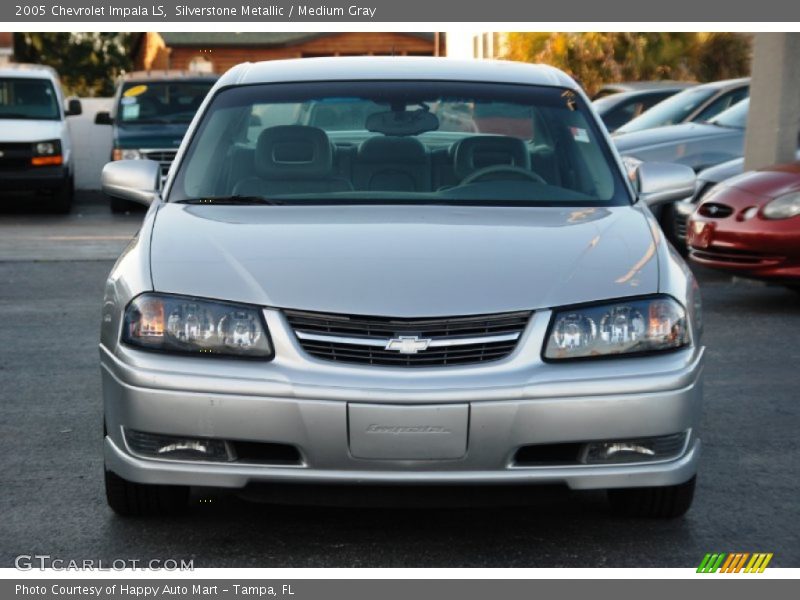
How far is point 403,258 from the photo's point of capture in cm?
447

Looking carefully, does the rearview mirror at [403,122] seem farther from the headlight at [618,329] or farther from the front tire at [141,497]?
the front tire at [141,497]

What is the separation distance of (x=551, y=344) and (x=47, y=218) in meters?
14.8

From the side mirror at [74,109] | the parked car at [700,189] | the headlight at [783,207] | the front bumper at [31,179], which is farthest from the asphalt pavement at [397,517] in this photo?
the side mirror at [74,109]

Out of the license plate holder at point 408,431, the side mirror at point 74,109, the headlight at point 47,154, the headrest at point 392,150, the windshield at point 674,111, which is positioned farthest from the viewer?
the side mirror at point 74,109

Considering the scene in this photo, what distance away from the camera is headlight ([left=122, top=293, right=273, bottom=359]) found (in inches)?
167

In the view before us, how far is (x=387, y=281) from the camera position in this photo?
4301 mm

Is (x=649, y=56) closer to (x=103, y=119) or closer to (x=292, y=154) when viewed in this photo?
(x=103, y=119)

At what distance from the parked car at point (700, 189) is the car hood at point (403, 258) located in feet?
22.5

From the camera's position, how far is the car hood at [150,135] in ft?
61.7

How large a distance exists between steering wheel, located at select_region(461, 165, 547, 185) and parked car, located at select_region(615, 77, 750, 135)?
954 cm

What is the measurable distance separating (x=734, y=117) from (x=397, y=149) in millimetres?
9186

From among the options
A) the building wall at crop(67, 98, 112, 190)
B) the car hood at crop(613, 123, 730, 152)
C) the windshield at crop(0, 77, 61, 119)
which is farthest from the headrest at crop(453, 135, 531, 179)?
the building wall at crop(67, 98, 112, 190)

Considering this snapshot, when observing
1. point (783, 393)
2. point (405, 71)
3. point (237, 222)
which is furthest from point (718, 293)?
point (237, 222)

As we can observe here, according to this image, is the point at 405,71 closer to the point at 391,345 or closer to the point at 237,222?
the point at 237,222
